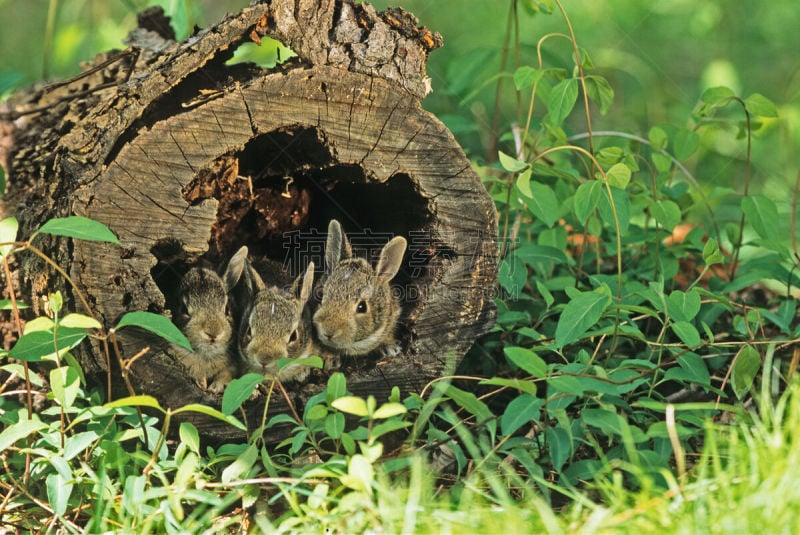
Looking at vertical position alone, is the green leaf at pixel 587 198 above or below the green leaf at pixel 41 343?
above

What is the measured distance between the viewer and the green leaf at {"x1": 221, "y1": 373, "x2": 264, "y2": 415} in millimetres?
2750

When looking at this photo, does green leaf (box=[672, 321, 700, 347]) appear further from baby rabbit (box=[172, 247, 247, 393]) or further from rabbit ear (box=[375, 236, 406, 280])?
baby rabbit (box=[172, 247, 247, 393])

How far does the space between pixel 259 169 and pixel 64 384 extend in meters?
1.43

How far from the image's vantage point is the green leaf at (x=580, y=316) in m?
3.01

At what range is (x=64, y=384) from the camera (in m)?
2.80

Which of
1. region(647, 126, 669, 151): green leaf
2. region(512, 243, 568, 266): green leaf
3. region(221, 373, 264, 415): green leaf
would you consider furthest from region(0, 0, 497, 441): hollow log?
region(647, 126, 669, 151): green leaf

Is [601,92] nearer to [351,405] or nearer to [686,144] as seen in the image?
[686,144]

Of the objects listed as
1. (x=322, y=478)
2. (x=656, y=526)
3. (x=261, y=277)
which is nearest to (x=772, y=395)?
(x=656, y=526)

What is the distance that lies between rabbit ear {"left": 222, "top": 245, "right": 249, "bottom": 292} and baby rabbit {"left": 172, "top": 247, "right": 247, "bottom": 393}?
0.13 feet

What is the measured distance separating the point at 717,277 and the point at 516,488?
1.89 m

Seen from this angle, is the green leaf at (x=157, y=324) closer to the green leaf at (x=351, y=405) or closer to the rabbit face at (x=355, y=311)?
the green leaf at (x=351, y=405)

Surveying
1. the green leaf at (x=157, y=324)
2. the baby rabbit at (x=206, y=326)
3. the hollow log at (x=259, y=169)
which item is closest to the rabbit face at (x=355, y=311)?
the hollow log at (x=259, y=169)

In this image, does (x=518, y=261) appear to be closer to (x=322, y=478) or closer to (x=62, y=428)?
(x=322, y=478)

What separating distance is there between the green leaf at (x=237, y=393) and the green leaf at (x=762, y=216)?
2.24 meters
